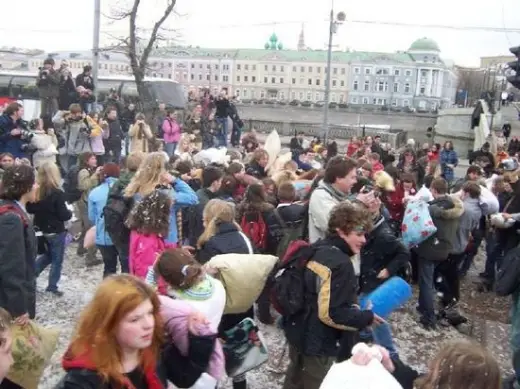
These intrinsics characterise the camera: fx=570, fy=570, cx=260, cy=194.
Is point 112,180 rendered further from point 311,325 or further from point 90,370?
point 90,370

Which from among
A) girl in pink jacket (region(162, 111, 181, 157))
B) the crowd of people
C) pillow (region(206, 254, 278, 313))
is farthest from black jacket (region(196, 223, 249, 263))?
girl in pink jacket (region(162, 111, 181, 157))

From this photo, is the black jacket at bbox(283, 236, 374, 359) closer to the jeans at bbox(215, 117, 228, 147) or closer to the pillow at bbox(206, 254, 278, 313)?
the pillow at bbox(206, 254, 278, 313)

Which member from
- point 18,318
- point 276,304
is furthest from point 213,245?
point 18,318

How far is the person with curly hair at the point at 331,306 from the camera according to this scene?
135 inches

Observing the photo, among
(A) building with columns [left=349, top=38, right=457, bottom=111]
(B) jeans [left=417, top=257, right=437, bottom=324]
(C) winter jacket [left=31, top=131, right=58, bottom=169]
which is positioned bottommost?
(B) jeans [left=417, top=257, right=437, bottom=324]

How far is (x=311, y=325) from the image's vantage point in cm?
359

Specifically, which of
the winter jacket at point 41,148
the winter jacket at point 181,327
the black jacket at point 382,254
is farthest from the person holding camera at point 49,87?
the winter jacket at point 181,327

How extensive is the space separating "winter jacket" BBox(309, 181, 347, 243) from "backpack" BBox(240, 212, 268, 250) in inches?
44.6

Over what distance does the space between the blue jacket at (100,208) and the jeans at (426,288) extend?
3530mm

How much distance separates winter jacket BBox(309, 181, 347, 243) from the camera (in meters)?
4.62

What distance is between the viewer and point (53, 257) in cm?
648

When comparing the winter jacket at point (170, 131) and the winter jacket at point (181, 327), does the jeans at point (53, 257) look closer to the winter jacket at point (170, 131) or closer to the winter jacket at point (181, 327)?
the winter jacket at point (181, 327)

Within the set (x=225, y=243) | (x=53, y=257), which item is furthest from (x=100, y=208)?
(x=225, y=243)

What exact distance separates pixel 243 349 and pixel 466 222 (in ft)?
12.8
